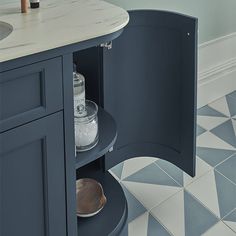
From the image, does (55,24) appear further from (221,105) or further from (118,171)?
(221,105)

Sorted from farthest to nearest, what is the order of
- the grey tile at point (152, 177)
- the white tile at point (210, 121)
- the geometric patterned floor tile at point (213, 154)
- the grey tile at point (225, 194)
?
1. the white tile at point (210, 121)
2. the geometric patterned floor tile at point (213, 154)
3. the grey tile at point (152, 177)
4. the grey tile at point (225, 194)

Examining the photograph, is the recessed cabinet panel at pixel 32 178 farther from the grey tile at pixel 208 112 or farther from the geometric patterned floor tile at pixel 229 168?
the grey tile at pixel 208 112

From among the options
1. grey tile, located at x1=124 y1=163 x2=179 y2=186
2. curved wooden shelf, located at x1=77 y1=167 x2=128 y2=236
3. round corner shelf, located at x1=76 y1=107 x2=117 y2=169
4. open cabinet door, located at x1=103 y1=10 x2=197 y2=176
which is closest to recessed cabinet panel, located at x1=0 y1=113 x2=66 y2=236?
round corner shelf, located at x1=76 y1=107 x2=117 y2=169

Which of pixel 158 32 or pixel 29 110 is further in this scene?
pixel 158 32

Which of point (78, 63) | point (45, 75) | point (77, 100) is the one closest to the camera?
point (45, 75)

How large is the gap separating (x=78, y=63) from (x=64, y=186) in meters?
0.57

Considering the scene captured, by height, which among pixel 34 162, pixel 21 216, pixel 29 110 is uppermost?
pixel 29 110

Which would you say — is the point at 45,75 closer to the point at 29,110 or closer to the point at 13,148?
the point at 29,110

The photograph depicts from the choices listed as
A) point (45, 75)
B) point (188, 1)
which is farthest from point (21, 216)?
point (188, 1)

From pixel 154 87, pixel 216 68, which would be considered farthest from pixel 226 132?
pixel 154 87

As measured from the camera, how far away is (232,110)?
256 centimetres

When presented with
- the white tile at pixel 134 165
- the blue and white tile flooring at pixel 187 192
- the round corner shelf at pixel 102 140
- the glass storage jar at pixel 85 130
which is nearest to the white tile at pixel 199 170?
the blue and white tile flooring at pixel 187 192

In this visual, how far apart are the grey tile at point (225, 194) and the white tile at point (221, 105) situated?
23.7 inches

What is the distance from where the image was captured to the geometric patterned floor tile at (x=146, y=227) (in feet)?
5.64
